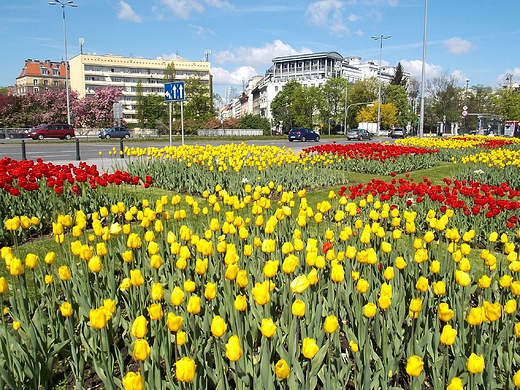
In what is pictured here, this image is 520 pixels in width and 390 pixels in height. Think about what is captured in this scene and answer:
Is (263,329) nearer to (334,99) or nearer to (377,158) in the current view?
(377,158)

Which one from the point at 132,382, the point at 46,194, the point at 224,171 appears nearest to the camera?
the point at 132,382

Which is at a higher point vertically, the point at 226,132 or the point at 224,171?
the point at 226,132

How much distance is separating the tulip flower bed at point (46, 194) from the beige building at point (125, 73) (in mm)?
92698

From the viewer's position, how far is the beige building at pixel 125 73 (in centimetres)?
9819

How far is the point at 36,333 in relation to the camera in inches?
103

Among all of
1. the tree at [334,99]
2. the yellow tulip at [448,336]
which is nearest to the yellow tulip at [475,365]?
the yellow tulip at [448,336]

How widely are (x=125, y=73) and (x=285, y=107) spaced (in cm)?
4877

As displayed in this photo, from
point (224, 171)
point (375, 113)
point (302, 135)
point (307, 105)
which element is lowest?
point (224, 171)

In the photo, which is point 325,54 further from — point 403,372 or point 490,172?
point 403,372

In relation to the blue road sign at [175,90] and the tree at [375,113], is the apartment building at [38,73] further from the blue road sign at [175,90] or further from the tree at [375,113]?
the blue road sign at [175,90]

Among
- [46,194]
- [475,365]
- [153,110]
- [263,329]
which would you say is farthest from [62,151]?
[153,110]

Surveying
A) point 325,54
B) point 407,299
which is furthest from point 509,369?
point 325,54

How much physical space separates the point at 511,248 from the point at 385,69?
478 feet

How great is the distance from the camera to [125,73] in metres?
104
